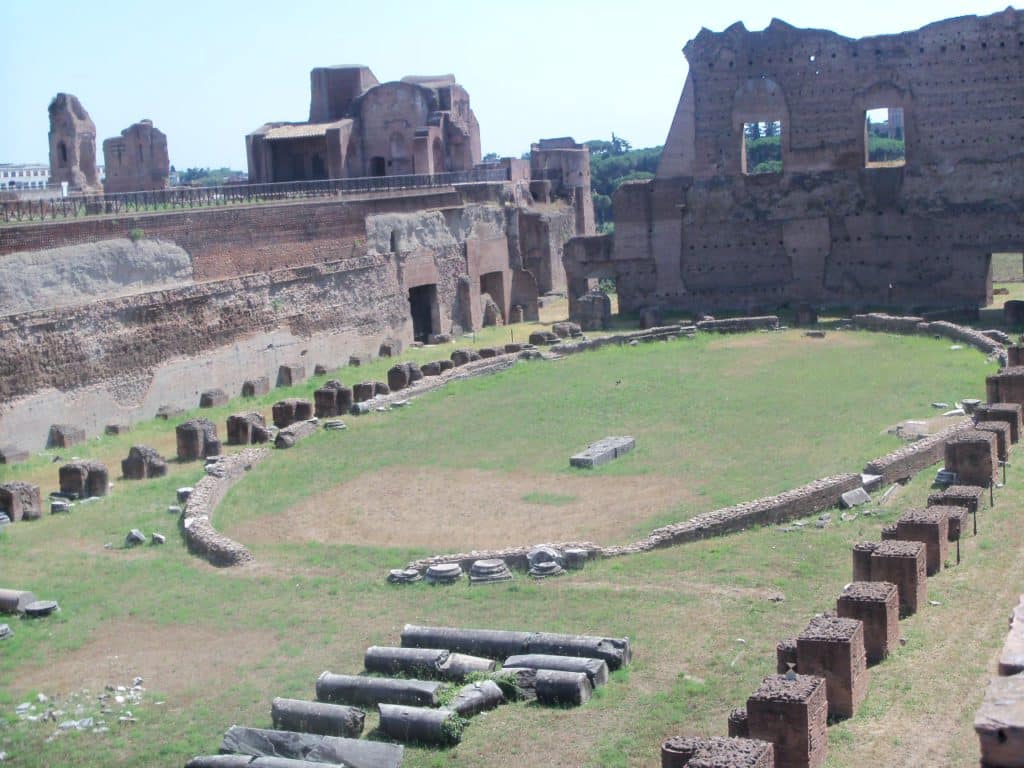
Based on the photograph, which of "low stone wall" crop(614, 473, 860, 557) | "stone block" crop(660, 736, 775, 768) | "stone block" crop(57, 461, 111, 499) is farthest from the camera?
"stone block" crop(57, 461, 111, 499)

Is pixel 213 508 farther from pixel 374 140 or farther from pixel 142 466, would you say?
pixel 374 140

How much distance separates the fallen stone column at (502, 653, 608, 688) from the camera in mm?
10047

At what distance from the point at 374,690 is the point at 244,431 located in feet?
37.7

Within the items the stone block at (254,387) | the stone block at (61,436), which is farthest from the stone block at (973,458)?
the stone block at (254,387)

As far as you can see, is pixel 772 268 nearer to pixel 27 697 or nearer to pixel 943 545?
pixel 943 545

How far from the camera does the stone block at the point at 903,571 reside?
10984mm

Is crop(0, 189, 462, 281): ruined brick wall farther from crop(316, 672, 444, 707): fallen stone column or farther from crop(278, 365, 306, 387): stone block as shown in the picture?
crop(316, 672, 444, 707): fallen stone column

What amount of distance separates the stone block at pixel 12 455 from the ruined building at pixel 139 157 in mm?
22501

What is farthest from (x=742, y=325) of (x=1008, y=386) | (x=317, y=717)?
(x=317, y=717)

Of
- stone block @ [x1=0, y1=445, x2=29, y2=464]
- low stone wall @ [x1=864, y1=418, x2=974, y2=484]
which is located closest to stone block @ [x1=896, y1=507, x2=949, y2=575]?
low stone wall @ [x1=864, y1=418, x2=974, y2=484]

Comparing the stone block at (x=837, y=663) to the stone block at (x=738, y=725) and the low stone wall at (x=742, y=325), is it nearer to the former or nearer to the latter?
the stone block at (x=738, y=725)

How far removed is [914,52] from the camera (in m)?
32.3

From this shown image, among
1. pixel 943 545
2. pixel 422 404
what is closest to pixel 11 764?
pixel 943 545

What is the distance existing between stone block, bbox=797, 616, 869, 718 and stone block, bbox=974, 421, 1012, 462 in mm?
6540
